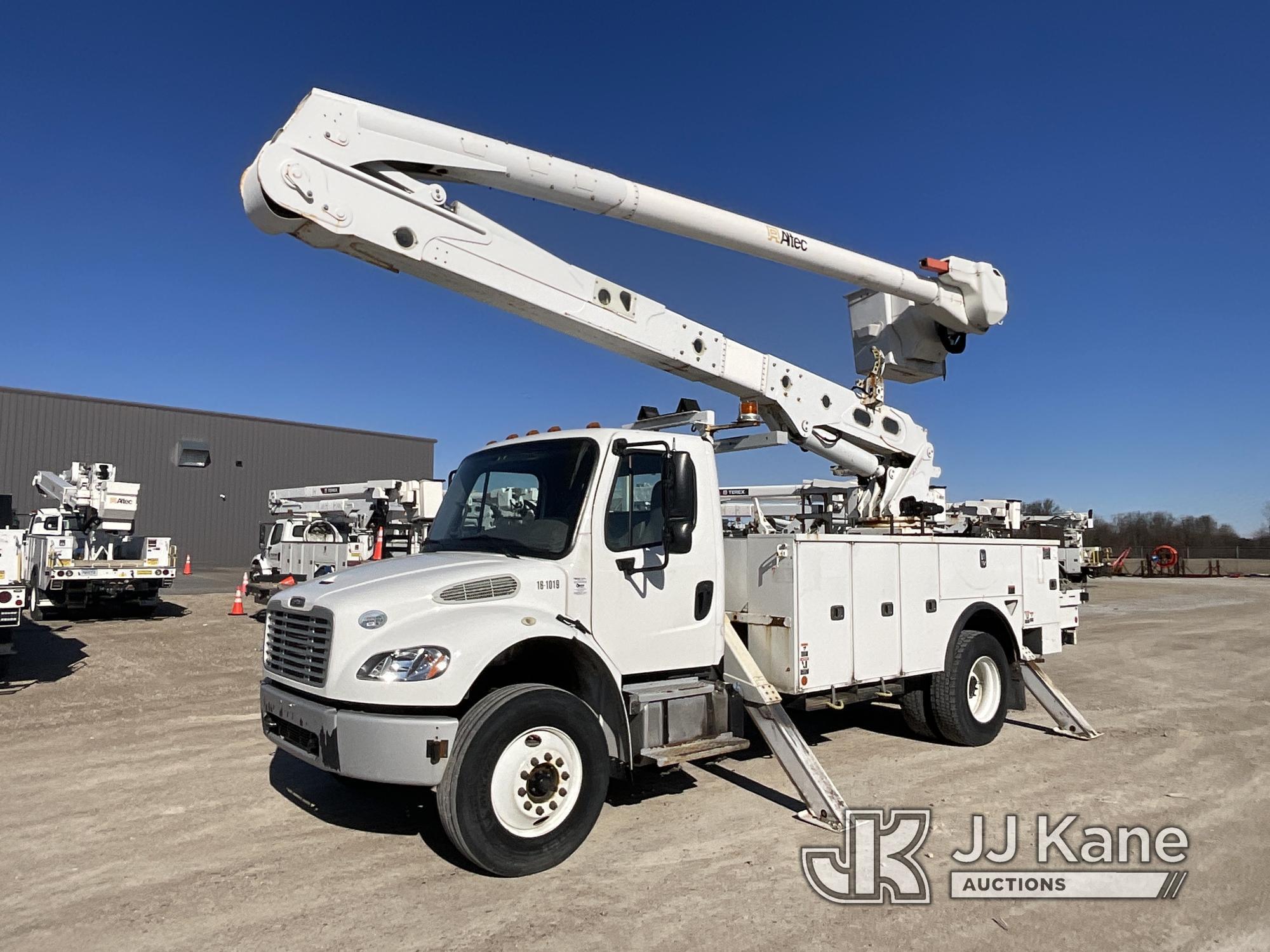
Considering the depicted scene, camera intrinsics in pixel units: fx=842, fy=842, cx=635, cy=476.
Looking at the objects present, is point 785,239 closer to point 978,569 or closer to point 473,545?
point 978,569

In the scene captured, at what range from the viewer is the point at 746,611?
249 inches

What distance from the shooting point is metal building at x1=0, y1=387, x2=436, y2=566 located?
3112 cm

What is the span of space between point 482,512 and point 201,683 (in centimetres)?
685

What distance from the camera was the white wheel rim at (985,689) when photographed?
25.6ft

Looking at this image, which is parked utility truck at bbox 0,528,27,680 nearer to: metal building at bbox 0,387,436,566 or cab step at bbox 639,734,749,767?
cab step at bbox 639,734,749,767

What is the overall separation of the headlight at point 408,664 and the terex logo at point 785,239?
4.64 metres

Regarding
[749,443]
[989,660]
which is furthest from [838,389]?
[989,660]

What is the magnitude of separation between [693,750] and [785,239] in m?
4.39

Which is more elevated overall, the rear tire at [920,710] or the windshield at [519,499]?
the windshield at [519,499]

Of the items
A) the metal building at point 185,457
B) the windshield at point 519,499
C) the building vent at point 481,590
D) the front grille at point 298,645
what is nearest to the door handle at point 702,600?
the windshield at point 519,499

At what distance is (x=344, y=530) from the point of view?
1977 cm

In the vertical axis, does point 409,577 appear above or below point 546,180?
below

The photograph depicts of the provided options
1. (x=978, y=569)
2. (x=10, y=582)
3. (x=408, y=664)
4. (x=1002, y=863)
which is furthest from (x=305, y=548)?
(x=1002, y=863)

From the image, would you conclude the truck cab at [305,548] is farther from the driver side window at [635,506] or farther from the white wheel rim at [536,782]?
the white wheel rim at [536,782]
